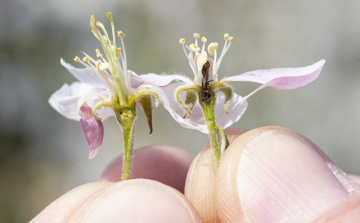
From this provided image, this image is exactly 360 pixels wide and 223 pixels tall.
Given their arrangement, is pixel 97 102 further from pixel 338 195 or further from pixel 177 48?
pixel 177 48

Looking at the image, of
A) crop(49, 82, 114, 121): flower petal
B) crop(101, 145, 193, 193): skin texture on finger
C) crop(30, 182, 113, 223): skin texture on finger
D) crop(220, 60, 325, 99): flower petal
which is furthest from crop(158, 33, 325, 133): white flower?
crop(101, 145, 193, 193): skin texture on finger

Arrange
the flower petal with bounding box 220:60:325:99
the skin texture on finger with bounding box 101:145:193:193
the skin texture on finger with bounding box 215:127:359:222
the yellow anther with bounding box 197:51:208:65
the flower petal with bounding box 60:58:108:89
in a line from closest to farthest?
the skin texture on finger with bounding box 215:127:359:222 → the flower petal with bounding box 220:60:325:99 → the yellow anther with bounding box 197:51:208:65 → the flower petal with bounding box 60:58:108:89 → the skin texture on finger with bounding box 101:145:193:193

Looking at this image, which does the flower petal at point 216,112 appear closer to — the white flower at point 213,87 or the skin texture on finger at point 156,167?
the white flower at point 213,87

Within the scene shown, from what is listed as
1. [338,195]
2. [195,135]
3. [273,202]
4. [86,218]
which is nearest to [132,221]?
[86,218]

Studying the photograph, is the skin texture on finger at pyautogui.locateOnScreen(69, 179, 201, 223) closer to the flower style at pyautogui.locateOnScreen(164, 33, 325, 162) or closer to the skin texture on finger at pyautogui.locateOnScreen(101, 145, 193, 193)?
the flower style at pyautogui.locateOnScreen(164, 33, 325, 162)

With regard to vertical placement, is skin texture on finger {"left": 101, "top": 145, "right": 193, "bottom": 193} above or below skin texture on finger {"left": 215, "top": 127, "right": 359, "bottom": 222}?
below

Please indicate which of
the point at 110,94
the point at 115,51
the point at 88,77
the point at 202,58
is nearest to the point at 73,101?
the point at 88,77
